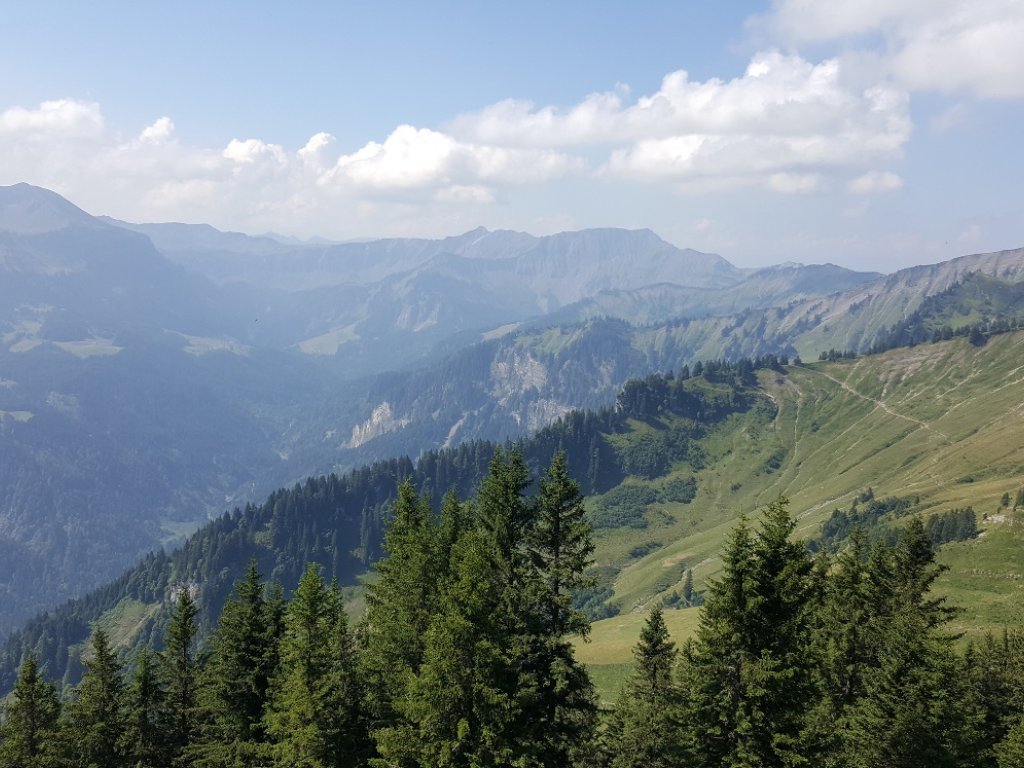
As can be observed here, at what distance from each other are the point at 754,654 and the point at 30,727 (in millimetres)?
40782

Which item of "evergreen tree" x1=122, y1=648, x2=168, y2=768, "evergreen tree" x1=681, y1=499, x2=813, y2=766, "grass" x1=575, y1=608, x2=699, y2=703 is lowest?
"grass" x1=575, y1=608, x2=699, y2=703

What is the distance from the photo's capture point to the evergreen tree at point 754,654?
88.0 feet

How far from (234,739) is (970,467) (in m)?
205

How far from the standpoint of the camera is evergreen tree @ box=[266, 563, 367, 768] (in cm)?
3309

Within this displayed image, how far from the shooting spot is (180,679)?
45406mm

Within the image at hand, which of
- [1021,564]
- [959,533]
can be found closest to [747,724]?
[1021,564]

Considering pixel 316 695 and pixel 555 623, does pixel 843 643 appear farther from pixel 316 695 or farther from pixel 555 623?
pixel 316 695

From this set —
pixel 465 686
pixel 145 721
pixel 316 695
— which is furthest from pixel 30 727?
pixel 465 686

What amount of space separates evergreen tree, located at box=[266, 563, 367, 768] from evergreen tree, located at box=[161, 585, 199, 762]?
10777 mm

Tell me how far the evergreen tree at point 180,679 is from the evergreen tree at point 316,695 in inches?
424

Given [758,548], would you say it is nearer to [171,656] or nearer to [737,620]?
[737,620]

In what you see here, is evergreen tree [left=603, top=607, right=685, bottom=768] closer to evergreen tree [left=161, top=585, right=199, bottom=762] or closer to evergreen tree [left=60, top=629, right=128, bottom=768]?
evergreen tree [left=161, top=585, right=199, bottom=762]

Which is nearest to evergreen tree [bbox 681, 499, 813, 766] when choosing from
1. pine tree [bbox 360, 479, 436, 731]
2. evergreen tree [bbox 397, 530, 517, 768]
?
evergreen tree [bbox 397, 530, 517, 768]

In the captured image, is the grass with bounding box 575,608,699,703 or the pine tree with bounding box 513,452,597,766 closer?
the pine tree with bounding box 513,452,597,766
